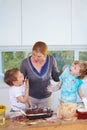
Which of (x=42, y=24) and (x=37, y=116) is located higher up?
(x=42, y=24)

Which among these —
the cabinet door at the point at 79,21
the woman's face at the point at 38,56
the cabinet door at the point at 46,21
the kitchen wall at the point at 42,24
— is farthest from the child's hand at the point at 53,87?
the cabinet door at the point at 79,21

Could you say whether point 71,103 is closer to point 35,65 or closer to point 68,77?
point 68,77

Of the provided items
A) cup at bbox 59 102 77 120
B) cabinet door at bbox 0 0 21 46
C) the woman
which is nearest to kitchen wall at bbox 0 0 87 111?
cabinet door at bbox 0 0 21 46

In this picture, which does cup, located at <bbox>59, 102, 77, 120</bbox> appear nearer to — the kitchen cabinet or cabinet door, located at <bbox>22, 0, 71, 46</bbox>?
the kitchen cabinet

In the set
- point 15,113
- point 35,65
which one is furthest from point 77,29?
point 15,113

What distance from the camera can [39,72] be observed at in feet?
7.79

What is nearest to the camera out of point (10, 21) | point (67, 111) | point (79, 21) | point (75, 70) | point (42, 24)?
point (67, 111)

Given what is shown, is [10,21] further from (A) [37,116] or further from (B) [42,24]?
(A) [37,116]

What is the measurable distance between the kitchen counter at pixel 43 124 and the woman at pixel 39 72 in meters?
0.62

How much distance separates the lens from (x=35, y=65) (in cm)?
238

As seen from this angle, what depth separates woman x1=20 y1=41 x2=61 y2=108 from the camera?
2.33m

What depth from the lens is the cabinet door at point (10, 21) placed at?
3.07 m

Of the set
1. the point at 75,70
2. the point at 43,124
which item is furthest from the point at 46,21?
the point at 43,124

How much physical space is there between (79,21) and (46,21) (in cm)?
44
